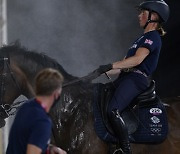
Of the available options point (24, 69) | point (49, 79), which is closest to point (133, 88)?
point (24, 69)

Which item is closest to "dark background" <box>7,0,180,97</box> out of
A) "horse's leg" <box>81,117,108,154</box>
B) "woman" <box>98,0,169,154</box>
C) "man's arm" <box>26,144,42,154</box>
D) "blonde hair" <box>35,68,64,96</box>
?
"woman" <box>98,0,169,154</box>

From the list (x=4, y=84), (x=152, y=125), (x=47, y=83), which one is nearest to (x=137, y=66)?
(x=152, y=125)

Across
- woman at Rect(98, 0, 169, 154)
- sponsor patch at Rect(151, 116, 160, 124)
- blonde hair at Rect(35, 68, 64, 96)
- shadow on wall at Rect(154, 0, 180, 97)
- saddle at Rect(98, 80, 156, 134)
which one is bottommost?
shadow on wall at Rect(154, 0, 180, 97)

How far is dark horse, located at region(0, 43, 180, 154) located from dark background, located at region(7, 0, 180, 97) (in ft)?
10.9

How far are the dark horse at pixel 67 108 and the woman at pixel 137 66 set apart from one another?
30 cm

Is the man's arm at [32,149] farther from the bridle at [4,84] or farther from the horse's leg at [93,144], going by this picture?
the bridle at [4,84]

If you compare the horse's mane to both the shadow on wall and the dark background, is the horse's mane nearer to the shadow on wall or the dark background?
the dark background

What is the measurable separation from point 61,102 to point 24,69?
0.58 m

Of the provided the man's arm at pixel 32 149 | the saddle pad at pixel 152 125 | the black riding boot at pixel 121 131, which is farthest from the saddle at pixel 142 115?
the man's arm at pixel 32 149

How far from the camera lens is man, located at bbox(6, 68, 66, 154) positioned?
11.2 ft

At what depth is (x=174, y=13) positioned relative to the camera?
890cm

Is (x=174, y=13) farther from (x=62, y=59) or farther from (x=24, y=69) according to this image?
(x=24, y=69)

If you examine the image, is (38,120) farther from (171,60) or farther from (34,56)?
(171,60)

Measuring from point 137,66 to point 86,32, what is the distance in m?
4.07
